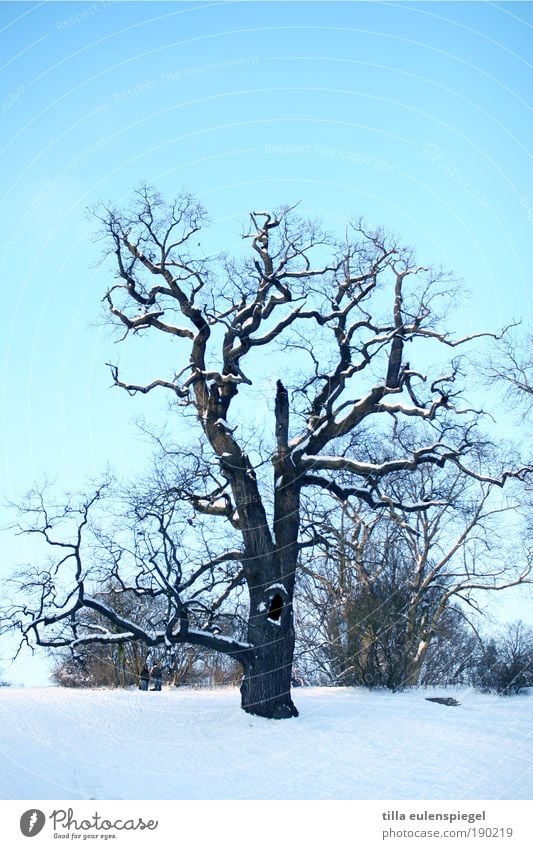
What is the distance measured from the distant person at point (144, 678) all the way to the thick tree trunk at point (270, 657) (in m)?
9.72

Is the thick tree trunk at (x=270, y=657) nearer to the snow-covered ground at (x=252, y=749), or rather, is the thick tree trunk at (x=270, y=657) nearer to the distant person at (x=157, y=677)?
the snow-covered ground at (x=252, y=749)

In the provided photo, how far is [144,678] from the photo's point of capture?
83.9ft

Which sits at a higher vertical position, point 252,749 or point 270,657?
point 270,657

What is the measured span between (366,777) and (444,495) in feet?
42.9

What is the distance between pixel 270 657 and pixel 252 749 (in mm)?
2573

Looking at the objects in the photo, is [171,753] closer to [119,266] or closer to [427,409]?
[427,409]

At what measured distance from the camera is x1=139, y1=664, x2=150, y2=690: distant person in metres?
24.2

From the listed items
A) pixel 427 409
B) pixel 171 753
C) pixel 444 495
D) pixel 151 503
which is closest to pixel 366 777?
pixel 171 753

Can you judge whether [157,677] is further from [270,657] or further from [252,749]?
[252,749]

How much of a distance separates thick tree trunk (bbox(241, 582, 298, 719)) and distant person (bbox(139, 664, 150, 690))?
972 cm

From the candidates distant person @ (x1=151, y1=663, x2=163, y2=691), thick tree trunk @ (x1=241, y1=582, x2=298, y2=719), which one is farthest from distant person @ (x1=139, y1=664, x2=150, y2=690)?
thick tree trunk @ (x1=241, y1=582, x2=298, y2=719)

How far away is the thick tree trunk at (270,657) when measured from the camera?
49.3 ft

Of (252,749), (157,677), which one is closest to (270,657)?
(252,749)

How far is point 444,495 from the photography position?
23.5 meters
